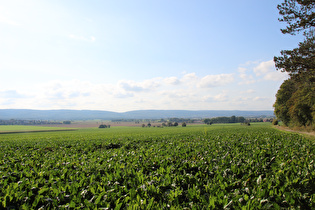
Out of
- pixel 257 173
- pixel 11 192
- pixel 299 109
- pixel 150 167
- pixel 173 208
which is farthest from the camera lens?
pixel 299 109

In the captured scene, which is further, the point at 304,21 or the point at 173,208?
the point at 304,21

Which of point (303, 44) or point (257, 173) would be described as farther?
point (303, 44)

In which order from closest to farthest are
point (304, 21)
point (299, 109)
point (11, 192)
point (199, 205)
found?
point (199, 205)
point (11, 192)
point (304, 21)
point (299, 109)

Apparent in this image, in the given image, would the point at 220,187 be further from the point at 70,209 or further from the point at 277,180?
the point at 70,209

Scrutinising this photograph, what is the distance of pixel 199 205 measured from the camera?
4.85 m

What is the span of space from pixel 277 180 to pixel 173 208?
3660 millimetres

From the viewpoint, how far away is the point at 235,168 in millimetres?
7824

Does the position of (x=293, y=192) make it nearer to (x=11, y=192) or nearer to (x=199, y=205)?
(x=199, y=205)

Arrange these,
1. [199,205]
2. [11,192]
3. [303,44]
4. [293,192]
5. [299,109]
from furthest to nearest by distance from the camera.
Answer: [299,109] → [303,44] → [11,192] → [293,192] → [199,205]

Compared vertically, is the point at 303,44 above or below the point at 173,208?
above

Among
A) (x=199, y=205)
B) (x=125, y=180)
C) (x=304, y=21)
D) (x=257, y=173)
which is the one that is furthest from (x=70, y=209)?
(x=304, y=21)

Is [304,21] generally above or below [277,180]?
above

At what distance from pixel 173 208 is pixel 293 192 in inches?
129

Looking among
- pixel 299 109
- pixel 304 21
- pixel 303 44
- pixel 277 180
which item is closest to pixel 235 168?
pixel 277 180
